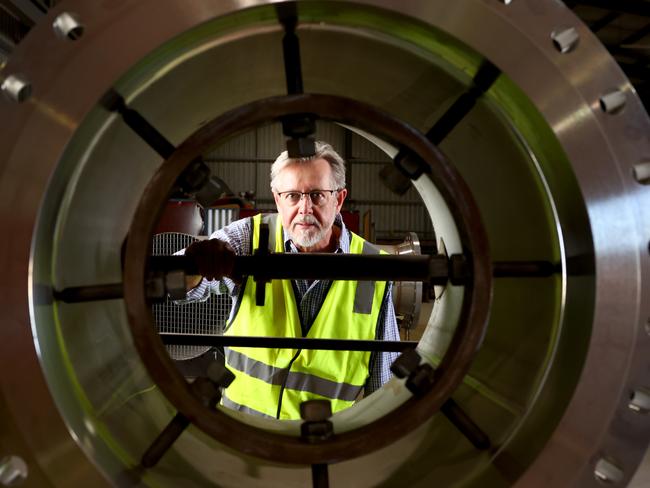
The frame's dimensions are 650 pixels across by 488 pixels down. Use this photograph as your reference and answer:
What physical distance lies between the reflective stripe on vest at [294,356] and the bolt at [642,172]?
1252 millimetres

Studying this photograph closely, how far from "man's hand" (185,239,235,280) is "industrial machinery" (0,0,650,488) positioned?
0.15 m

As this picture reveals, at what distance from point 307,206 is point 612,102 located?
126 cm

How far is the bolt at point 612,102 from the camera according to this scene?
1.49 feet

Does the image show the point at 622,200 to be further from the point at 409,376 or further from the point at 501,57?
the point at 409,376

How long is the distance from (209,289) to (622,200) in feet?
4.29

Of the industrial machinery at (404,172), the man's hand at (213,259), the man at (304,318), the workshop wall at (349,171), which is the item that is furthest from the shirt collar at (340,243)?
the workshop wall at (349,171)

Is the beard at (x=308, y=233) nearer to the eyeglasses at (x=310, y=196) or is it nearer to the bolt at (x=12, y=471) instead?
the eyeglasses at (x=310, y=196)

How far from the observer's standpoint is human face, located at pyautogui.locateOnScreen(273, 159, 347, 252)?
169 cm

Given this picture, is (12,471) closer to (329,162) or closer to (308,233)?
(308,233)

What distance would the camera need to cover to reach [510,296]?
66 cm

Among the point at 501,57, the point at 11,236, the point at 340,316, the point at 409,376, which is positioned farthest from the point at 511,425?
the point at 340,316

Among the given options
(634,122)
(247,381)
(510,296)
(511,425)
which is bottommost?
(247,381)

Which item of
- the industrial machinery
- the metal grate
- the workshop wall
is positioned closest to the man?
the metal grate

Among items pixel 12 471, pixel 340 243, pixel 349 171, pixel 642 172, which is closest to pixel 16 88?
pixel 12 471
